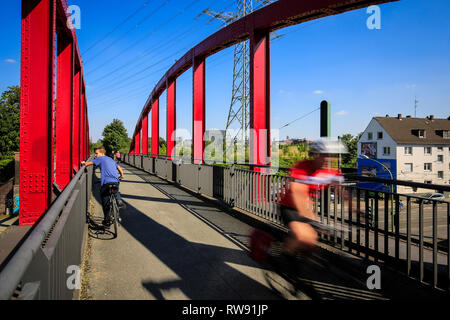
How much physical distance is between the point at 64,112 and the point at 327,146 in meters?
7.91

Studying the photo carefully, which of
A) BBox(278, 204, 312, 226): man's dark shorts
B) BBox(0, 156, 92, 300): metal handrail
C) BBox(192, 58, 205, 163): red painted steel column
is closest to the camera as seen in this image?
BBox(0, 156, 92, 300): metal handrail

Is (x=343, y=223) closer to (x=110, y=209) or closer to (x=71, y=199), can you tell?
(x=71, y=199)

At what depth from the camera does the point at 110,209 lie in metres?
5.52

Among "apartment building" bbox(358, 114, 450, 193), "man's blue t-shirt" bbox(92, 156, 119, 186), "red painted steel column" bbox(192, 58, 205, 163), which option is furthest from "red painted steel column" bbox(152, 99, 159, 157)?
"man's blue t-shirt" bbox(92, 156, 119, 186)

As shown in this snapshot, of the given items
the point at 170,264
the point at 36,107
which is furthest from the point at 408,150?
the point at 36,107

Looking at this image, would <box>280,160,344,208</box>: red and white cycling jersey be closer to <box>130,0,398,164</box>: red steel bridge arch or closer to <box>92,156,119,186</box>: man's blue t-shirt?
<box>92,156,119,186</box>: man's blue t-shirt

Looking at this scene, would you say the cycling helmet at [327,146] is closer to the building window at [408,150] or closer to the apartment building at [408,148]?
the apartment building at [408,148]

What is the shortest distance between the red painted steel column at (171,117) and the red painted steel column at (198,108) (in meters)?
3.86

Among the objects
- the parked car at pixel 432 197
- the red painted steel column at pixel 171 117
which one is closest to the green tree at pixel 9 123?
the red painted steel column at pixel 171 117

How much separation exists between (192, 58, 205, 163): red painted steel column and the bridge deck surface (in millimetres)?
6540

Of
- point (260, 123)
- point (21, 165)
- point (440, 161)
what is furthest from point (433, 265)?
point (440, 161)

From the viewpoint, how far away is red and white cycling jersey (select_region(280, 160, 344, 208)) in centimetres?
322

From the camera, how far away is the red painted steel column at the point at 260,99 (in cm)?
851
